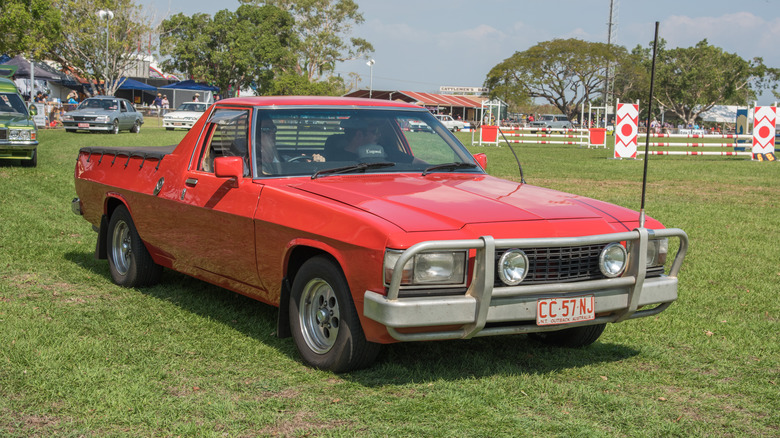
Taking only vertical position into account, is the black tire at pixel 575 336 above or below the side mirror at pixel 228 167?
below

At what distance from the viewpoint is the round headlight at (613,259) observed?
15.1 ft

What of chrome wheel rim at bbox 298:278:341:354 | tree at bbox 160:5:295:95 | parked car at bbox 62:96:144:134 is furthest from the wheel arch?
tree at bbox 160:5:295:95

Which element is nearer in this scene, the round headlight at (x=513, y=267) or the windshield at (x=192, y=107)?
the round headlight at (x=513, y=267)

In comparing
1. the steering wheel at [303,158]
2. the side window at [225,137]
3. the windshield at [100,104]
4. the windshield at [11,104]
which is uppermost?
the windshield at [100,104]

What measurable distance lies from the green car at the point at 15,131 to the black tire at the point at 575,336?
14161 mm

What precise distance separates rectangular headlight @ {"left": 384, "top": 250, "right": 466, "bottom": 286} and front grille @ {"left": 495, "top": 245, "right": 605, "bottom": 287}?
8.1 inches

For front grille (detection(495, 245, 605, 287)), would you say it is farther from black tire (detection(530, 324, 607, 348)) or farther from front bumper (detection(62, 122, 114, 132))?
front bumper (detection(62, 122, 114, 132))

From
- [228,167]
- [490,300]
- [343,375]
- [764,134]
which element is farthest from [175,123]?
[490,300]

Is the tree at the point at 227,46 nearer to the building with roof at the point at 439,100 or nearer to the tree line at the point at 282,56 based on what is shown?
the tree line at the point at 282,56

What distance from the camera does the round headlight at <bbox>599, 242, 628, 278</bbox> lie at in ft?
15.1

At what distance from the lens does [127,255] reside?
7.15 meters

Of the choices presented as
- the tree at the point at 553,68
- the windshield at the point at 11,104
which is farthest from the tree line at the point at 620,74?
the windshield at the point at 11,104

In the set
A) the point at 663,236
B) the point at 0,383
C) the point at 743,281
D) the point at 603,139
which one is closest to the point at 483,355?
the point at 663,236

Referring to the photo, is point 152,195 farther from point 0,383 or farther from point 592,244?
point 592,244
